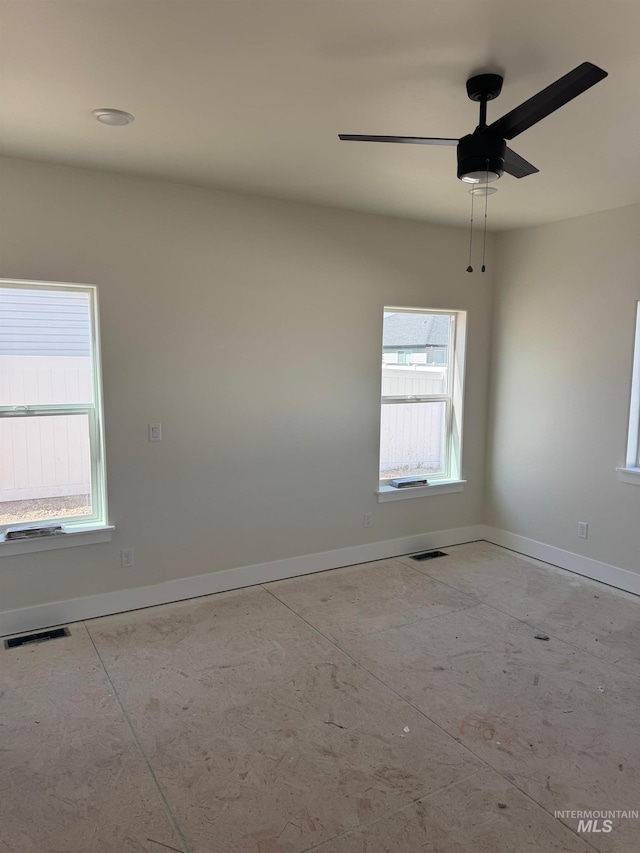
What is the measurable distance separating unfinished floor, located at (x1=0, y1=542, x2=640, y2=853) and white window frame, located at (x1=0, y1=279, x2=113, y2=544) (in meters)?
0.57

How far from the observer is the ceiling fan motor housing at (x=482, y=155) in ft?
6.79

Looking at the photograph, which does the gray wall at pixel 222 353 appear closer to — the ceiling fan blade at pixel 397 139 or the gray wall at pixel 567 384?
the gray wall at pixel 567 384

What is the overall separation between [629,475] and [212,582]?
300cm

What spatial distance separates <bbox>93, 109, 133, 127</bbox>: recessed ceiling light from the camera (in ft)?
8.08

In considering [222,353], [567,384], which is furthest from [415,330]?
[222,353]

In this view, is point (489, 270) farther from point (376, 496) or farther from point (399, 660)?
point (399, 660)

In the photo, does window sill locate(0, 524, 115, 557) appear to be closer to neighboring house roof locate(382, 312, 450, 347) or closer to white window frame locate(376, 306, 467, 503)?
white window frame locate(376, 306, 467, 503)

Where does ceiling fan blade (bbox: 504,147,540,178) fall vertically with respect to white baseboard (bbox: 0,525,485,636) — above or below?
above

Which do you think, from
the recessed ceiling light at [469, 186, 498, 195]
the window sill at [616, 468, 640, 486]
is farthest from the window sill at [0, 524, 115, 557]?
the window sill at [616, 468, 640, 486]

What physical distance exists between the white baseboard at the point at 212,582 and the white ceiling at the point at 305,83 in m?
2.56

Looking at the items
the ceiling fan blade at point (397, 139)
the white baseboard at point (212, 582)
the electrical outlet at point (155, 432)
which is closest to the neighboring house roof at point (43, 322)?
the electrical outlet at point (155, 432)

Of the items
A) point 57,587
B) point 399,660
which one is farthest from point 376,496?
point 57,587

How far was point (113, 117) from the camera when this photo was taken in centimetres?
250

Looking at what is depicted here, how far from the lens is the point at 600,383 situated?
4.17 m
